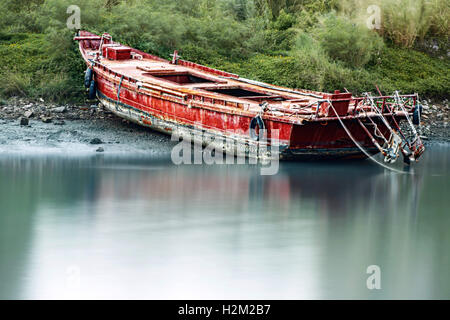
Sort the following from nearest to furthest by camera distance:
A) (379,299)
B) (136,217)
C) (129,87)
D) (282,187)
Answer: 1. (379,299)
2. (136,217)
3. (282,187)
4. (129,87)

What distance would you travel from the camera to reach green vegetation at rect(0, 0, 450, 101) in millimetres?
24438

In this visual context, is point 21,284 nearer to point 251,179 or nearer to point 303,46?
→ point 251,179

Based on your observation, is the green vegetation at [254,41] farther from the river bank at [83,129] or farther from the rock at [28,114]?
the rock at [28,114]

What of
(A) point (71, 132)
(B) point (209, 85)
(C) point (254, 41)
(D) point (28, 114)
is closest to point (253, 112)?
(B) point (209, 85)

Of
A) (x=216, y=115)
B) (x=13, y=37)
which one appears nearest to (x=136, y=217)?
(x=216, y=115)

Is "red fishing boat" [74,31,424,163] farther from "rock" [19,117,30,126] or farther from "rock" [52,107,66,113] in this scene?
"rock" [19,117,30,126]

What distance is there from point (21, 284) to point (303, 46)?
47.8 feet

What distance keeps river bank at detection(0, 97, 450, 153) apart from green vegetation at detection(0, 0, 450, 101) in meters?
0.77

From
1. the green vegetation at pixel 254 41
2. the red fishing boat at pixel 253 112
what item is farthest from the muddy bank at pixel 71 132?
the green vegetation at pixel 254 41

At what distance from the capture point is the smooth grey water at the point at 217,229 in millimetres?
12609

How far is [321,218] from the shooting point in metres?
16.0

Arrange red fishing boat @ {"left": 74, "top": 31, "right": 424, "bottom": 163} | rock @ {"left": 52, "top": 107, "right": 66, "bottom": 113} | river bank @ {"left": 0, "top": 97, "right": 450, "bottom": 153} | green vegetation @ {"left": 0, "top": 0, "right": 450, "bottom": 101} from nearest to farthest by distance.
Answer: red fishing boat @ {"left": 74, "top": 31, "right": 424, "bottom": 163}, river bank @ {"left": 0, "top": 97, "right": 450, "bottom": 153}, rock @ {"left": 52, "top": 107, "right": 66, "bottom": 113}, green vegetation @ {"left": 0, "top": 0, "right": 450, "bottom": 101}

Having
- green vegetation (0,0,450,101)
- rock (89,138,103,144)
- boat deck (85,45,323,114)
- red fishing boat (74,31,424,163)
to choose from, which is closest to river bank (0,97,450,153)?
rock (89,138,103,144)

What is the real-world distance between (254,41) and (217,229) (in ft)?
41.2
